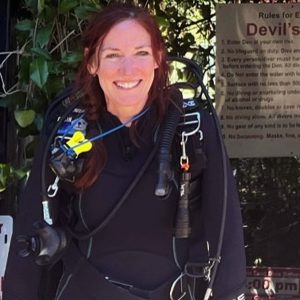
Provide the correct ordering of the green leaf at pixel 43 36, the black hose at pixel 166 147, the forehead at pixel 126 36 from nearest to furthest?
the black hose at pixel 166 147, the forehead at pixel 126 36, the green leaf at pixel 43 36

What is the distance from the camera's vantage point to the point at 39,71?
8.16ft

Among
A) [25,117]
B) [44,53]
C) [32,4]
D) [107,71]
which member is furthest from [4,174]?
[107,71]

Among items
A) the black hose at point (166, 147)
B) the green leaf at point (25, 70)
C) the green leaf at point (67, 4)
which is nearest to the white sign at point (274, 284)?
the green leaf at point (25, 70)

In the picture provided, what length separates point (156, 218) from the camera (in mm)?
1846

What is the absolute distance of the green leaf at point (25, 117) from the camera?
2637 mm

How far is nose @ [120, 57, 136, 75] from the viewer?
1.84 metres

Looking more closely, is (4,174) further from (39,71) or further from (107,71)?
(107,71)

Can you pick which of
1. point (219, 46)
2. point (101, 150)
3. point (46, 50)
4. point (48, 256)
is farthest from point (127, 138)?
point (219, 46)

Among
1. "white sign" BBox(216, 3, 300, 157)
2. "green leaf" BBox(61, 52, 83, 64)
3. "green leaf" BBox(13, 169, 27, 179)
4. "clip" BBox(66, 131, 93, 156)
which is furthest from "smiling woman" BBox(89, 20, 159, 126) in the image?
"white sign" BBox(216, 3, 300, 157)

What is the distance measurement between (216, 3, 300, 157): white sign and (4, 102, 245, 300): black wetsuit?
1738 millimetres

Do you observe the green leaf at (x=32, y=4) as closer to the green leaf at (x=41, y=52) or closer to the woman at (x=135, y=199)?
the green leaf at (x=41, y=52)

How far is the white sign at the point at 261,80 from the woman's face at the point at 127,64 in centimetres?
177

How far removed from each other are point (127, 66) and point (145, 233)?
414 millimetres

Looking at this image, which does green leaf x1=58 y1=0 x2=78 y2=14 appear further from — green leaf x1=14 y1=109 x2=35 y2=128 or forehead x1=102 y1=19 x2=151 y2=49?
forehead x1=102 y1=19 x2=151 y2=49
